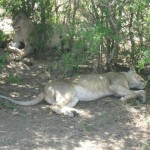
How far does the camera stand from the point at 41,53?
10.3m

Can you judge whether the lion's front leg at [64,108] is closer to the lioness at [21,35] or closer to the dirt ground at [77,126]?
the dirt ground at [77,126]

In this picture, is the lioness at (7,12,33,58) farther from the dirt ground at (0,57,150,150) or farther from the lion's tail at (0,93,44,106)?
the lion's tail at (0,93,44,106)

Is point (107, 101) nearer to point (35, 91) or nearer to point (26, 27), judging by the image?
point (35, 91)

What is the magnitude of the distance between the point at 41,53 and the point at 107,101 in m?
2.90

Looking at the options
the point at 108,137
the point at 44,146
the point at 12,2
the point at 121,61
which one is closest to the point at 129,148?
the point at 108,137

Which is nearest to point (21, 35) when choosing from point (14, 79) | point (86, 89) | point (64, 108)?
point (14, 79)

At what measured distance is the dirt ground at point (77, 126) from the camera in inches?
247

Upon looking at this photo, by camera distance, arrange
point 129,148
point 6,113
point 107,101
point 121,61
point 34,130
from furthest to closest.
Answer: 1. point 121,61
2. point 107,101
3. point 6,113
4. point 34,130
5. point 129,148

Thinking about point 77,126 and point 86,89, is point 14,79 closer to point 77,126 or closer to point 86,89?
point 86,89

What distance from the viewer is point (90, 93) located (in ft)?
25.8

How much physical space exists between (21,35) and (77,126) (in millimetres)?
4241

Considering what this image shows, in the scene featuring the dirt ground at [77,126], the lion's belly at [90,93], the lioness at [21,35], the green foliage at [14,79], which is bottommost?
the dirt ground at [77,126]

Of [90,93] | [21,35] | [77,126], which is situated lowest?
[77,126]

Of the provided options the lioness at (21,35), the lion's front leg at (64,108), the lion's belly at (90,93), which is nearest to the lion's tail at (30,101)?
the lion's front leg at (64,108)
